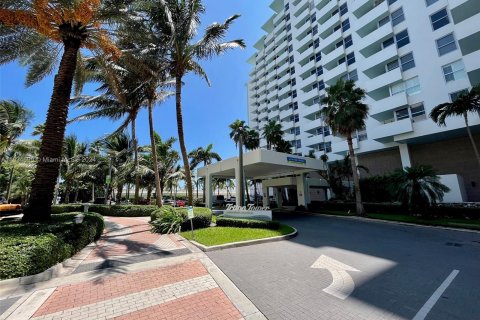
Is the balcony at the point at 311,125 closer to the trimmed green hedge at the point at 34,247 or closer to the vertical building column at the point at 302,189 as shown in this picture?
the vertical building column at the point at 302,189

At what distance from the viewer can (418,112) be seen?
26.1m

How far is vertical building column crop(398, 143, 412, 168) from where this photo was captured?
26814 millimetres

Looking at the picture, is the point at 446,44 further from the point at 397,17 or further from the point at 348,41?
the point at 348,41

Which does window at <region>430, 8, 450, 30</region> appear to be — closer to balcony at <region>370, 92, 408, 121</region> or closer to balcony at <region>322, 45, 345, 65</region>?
balcony at <region>370, 92, 408, 121</region>

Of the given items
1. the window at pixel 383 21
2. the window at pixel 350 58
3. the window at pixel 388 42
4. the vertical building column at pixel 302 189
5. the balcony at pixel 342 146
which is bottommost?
the vertical building column at pixel 302 189

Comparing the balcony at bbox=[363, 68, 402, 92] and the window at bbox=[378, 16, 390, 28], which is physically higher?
the window at bbox=[378, 16, 390, 28]

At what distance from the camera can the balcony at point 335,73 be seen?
36281 mm

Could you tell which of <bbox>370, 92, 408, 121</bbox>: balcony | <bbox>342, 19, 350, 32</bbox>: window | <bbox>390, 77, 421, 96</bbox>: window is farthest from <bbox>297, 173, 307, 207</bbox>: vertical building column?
<bbox>342, 19, 350, 32</bbox>: window

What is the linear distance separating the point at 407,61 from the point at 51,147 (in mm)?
34131

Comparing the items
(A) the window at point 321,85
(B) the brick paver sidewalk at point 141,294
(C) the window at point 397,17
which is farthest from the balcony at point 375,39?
(B) the brick paver sidewalk at point 141,294

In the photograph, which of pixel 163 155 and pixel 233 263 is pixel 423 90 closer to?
pixel 233 263

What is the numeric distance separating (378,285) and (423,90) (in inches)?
1085

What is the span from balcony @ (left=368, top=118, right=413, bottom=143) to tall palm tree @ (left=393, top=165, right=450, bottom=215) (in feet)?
26.4

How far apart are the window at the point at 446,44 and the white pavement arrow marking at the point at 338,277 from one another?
2796 cm
